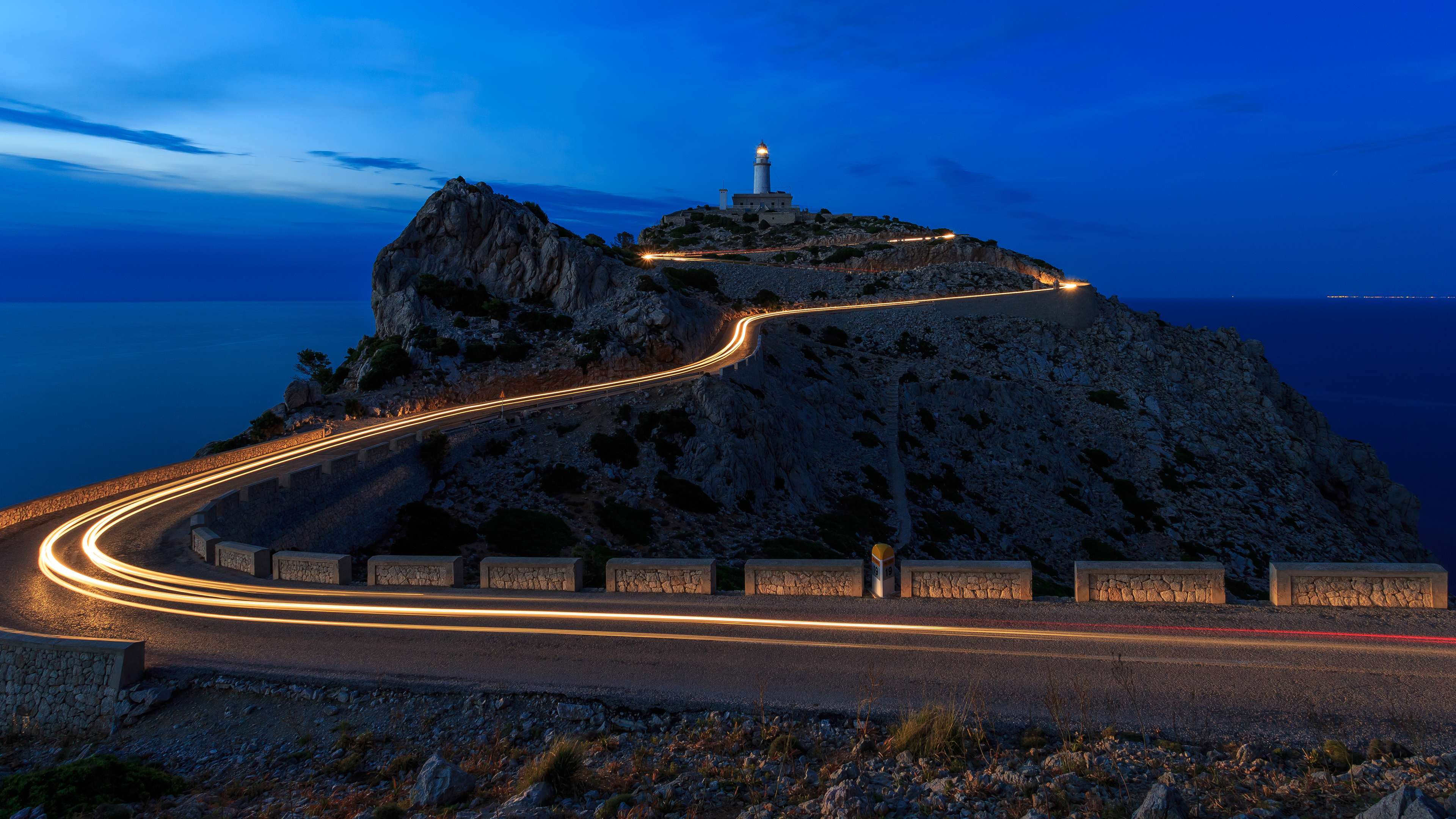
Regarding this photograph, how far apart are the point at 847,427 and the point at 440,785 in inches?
1492

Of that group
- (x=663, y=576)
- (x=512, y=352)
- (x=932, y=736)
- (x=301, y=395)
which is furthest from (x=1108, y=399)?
(x=301, y=395)

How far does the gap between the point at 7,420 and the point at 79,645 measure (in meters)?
121

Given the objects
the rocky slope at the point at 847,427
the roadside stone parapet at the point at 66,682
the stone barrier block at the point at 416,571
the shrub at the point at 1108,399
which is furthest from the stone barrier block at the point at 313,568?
the shrub at the point at 1108,399

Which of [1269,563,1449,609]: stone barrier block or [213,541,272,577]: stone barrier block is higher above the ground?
[1269,563,1449,609]: stone barrier block

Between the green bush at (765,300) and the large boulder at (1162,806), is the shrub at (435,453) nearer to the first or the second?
the large boulder at (1162,806)

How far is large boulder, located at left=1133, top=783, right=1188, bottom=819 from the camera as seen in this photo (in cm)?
761

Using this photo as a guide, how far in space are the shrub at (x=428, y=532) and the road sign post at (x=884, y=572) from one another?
16.5 m

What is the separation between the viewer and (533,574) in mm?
16453

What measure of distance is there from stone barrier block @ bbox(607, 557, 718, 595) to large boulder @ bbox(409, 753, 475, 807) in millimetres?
6889

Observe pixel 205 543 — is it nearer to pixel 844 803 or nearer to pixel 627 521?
pixel 627 521

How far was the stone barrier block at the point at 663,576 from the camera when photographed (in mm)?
15672

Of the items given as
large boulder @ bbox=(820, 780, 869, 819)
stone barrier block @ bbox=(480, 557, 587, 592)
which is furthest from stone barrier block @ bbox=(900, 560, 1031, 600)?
stone barrier block @ bbox=(480, 557, 587, 592)

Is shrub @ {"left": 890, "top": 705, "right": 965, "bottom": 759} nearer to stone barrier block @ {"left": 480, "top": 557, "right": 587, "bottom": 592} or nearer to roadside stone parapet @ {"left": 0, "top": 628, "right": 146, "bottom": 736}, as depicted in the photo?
stone barrier block @ {"left": 480, "top": 557, "right": 587, "bottom": 592}

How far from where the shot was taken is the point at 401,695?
11.7m
